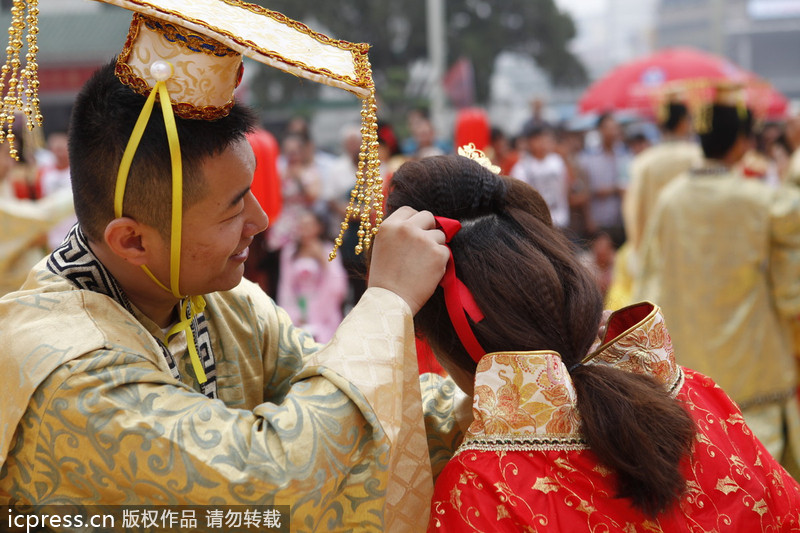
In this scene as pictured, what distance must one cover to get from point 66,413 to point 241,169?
489 millimetres

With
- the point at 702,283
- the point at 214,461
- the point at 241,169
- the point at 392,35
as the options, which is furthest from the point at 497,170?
the point at 392,35

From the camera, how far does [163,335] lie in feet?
5.40

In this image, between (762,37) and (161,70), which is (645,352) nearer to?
(161,70)

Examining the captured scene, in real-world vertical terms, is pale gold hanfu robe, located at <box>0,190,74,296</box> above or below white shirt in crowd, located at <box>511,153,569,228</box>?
above

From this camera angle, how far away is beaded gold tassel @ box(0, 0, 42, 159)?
135 cm

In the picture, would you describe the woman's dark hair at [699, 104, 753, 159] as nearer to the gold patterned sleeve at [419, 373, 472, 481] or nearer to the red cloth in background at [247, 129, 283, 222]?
the red cloth in background at [247, 129, 283, 222]

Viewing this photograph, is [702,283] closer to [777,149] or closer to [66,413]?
[66,413]

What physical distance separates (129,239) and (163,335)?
23cm

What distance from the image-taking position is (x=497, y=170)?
171 centimetres

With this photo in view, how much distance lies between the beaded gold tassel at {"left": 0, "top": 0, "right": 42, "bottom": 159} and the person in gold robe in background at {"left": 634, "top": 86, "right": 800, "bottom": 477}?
11.8ft

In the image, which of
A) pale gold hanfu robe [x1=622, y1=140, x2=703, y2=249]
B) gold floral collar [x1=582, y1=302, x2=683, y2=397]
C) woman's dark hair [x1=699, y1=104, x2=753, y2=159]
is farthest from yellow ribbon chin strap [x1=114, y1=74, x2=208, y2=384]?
pale gold hanfu robe [x1=622, y1=140, x2=703, y2=249]

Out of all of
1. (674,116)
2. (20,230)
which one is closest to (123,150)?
(20,230)

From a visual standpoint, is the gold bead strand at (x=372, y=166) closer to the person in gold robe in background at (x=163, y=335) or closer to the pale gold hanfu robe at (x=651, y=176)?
the person in gold robe in background at (x=163, y=335)

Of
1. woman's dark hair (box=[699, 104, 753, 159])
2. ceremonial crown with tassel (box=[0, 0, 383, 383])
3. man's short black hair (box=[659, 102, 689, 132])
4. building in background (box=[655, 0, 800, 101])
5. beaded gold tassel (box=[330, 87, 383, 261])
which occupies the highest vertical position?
ceremonial crown with tassel (box=[0, 0, 383, 383])
